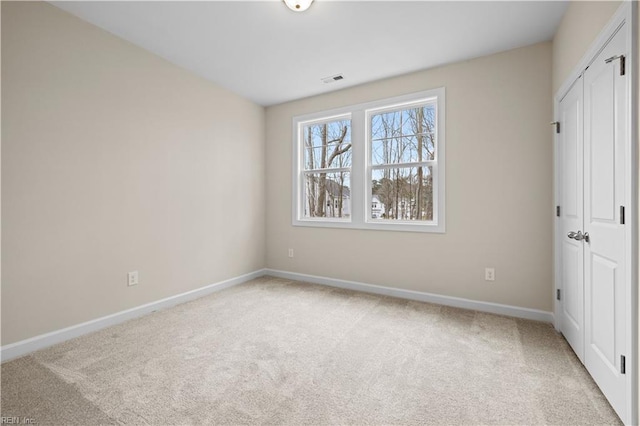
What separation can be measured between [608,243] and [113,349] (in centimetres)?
336

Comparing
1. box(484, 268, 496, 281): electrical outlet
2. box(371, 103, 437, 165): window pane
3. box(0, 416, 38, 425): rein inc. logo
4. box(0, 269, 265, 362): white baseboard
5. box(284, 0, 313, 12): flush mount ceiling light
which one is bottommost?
box(0, 416, 38, 425): rein inc. logo

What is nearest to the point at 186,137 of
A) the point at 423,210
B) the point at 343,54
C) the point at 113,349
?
the point at 343,54

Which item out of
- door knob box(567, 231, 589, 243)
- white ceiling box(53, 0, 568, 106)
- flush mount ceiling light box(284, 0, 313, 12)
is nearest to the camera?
door knob box(567, 231, 589, 243)

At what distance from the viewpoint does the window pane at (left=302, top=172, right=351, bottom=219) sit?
4.07 meters

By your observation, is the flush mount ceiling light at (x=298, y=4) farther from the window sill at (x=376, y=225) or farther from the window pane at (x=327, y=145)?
the window sill at (x=376, y=225)

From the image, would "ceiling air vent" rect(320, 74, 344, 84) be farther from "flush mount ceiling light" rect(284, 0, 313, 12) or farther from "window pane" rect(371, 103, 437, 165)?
"flush mount ceiling light" rect(284, 0, 313, 12)

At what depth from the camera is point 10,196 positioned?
2.08 m

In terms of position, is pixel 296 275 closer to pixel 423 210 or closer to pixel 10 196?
pixel 423 210

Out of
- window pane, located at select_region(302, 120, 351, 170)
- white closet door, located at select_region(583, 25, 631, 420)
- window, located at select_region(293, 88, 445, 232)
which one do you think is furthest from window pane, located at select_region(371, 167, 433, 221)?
white closet door, located at select_region(583, 25, 631, 420)

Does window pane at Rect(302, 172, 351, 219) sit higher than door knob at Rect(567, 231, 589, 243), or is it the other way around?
window pane at Rect(302, 172, 351, 219)

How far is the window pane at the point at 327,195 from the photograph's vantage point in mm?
4066

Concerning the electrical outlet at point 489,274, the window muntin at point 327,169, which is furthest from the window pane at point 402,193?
the electrical outlet at point 489,274

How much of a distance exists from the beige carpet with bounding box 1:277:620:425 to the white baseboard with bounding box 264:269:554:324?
13cm

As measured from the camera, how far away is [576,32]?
2.10 m
